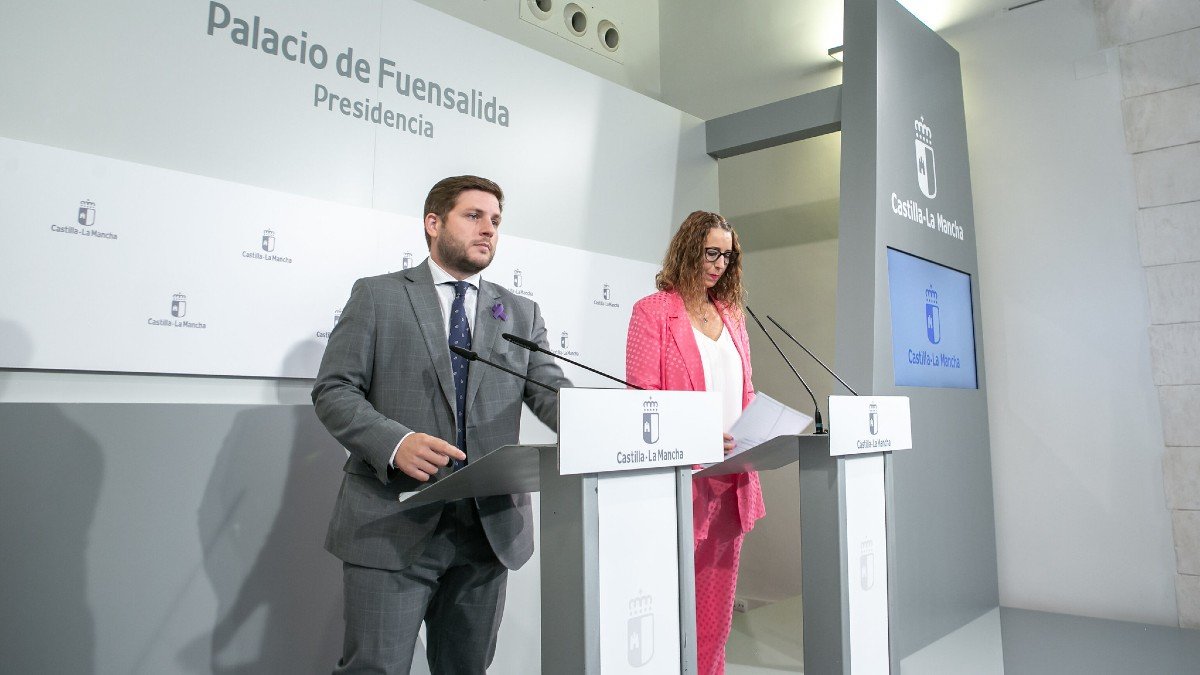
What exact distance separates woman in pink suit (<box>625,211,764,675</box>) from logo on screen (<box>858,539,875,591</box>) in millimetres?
535

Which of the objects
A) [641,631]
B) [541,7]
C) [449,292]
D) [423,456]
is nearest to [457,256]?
[449,292]

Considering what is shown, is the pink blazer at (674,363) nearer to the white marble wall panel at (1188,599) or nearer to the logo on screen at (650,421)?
the logo on screen at (650,421)

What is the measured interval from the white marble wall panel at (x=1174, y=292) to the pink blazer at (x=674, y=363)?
251 centimetres

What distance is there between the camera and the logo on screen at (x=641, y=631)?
1.22m

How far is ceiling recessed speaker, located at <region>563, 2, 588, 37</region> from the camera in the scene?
4.74m

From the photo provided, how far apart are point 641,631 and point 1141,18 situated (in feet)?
13.2

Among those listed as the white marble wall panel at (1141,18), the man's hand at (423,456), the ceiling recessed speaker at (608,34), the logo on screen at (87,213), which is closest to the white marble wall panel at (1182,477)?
the white marble wall panel at (1141,18)

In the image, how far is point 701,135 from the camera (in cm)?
445

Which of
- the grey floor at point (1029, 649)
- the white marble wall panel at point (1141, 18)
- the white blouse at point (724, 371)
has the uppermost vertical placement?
the white marble wall panel at point (1141, 18)

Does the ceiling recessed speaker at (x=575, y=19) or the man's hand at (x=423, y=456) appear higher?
the ceiling recessed speaker at (x=575, y=19)

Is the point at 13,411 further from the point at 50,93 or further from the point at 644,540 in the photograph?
the point at 644,540

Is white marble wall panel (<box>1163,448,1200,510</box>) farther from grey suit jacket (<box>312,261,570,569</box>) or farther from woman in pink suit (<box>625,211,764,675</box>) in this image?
grey suit jacket (<box>312,261,570,569</box>)

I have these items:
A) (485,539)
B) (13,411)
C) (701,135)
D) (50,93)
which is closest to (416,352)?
(485,539)

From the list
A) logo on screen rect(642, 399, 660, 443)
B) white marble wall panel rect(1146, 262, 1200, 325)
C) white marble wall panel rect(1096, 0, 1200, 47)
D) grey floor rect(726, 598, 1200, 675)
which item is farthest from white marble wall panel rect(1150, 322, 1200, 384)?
logo on screen rect(642, 399, 660, 443)
